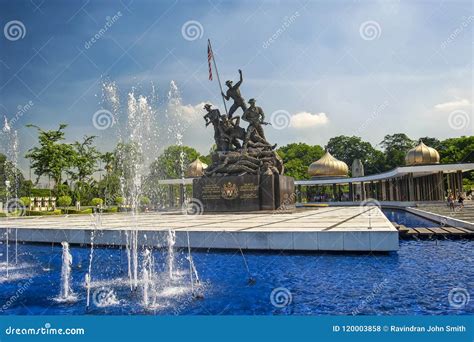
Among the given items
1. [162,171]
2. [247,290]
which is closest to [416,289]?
[247,290]

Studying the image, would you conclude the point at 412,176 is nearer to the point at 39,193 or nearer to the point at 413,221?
the point at 413,221

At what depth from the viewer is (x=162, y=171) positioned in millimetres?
56562

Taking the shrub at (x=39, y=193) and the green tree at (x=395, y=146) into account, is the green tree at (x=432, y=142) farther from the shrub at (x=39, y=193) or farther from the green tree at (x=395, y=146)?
the shrub at (x=39, y=193)

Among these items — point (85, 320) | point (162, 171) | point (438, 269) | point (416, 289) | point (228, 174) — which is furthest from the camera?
point (162, 171)

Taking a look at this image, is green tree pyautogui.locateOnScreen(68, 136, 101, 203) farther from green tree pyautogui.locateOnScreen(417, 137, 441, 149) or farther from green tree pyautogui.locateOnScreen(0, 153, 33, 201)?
green tree pyautogui.locateOnScreen(417, 137, 441, 149)

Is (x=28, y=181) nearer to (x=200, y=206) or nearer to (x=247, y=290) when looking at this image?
(x=200, y=206)

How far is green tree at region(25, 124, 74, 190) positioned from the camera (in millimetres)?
37719

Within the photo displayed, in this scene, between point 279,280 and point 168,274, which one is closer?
point 279,280

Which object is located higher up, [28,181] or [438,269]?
[28,181]

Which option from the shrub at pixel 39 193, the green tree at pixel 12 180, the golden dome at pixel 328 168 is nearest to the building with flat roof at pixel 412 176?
the golden dome at pixel 328 168

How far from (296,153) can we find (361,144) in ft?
33.9

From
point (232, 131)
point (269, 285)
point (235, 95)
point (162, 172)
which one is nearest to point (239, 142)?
point (232, 131)

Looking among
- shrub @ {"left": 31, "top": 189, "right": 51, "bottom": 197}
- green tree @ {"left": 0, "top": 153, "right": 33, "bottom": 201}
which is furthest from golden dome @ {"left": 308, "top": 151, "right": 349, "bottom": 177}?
shrub @ {"left": 31, "top": 189, "right": 51, "bottom": 197}

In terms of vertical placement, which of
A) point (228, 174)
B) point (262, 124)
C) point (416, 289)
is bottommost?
point (416, 289)
